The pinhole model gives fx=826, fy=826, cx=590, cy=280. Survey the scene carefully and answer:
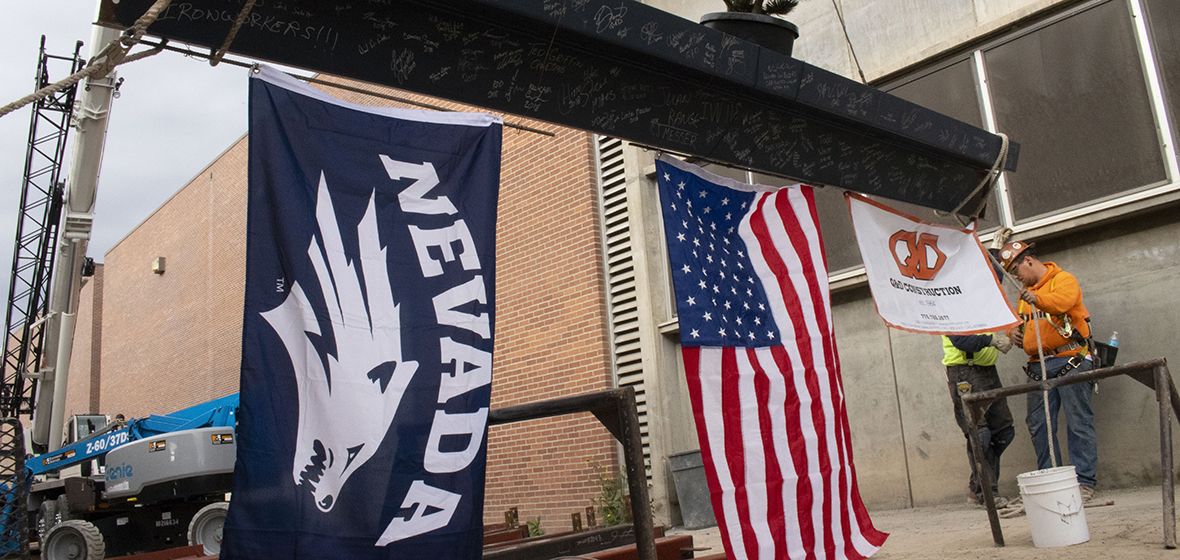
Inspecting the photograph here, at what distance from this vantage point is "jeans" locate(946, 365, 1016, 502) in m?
6.69

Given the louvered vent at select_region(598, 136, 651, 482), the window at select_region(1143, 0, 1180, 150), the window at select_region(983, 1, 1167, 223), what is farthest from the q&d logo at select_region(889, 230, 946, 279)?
the louvered vent at select_region(598, 136, 651, 482)

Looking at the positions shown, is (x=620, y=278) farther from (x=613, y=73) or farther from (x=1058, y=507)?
(x=613, y=73)

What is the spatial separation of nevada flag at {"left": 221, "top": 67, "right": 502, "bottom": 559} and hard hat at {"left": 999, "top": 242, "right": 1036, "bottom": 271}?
14.8 feet

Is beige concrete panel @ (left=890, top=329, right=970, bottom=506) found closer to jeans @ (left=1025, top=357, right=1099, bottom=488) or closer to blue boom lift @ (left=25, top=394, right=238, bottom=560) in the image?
jeans @ (left=1025, top=357, right=1099, bottom=488)

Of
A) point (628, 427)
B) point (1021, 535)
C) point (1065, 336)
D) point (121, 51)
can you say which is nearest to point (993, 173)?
point (1065, 336)

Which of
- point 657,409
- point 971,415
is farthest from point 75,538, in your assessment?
Answer: point 971,415

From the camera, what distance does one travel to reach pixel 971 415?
16.7 ft

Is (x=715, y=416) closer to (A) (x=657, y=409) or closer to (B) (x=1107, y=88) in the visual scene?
(B) (x=1107, y=88)

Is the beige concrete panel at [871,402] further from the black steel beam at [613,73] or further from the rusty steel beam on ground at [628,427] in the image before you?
the rusty steel beam on ground at [628,427]

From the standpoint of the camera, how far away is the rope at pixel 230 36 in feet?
8.77

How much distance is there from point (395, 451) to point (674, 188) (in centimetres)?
209

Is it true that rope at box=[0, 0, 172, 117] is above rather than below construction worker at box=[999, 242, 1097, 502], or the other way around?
above

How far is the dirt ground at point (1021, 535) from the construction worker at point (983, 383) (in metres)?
0.43

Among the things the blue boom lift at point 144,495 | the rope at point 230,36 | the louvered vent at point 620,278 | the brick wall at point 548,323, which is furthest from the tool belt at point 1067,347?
the blue boom lift at point 144,495
